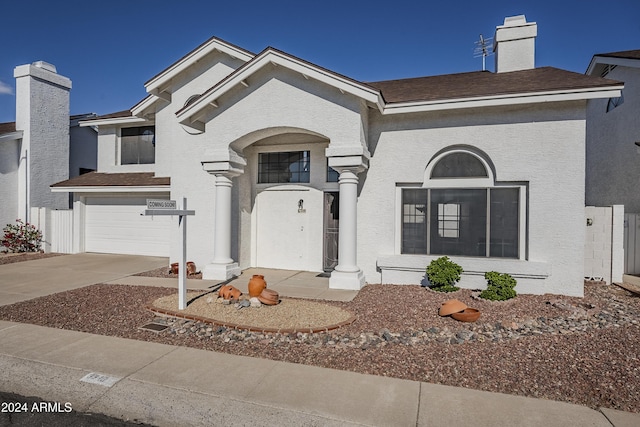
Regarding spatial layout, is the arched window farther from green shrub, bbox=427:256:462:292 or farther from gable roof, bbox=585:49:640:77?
gable roof, bbox=585:49:640:77

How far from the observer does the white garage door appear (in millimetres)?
13695

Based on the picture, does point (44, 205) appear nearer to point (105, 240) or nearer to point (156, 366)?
point (105, 240)

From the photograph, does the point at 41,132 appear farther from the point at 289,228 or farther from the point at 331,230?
the point at 331,230

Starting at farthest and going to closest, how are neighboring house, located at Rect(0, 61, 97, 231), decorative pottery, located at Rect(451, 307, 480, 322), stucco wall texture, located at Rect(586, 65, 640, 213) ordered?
neighboring house, located at Rect(0, 61, 97, 231) → stucco wall texture, located at Rect(586, 65, 640, 213) → decorative pottery, located at Rect(451, 307, 480, 322)

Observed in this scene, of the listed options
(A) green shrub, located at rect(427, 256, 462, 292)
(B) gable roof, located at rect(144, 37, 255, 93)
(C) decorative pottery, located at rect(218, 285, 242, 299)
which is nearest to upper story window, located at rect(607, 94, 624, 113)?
(A) green shrub, located at rect(427, 256, 462, 292)

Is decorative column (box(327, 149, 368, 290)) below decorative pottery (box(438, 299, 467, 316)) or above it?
above

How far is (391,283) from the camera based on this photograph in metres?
8.75

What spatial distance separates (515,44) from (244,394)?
10.9 m

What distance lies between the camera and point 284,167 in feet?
34.6

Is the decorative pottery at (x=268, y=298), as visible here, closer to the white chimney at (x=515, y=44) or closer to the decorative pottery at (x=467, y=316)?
the decorative pottery at (x=467, y=316)

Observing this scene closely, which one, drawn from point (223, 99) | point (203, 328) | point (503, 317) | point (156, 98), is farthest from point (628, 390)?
point (156, 98)

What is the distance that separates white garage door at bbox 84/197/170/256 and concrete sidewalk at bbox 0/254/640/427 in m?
8.44

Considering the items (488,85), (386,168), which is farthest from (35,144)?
(488,85)

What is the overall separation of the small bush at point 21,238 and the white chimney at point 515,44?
56.8 ft
